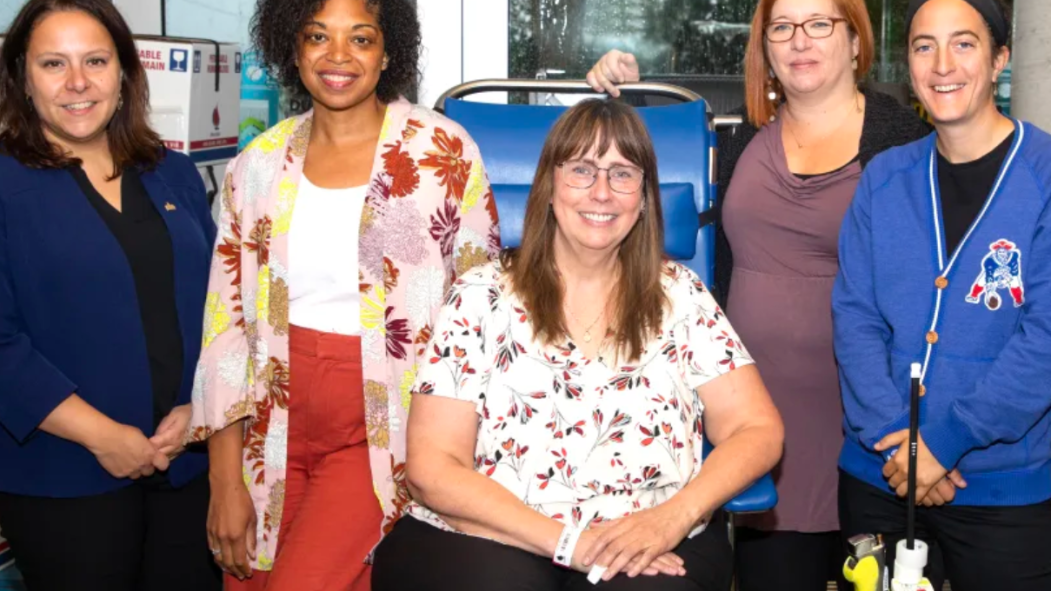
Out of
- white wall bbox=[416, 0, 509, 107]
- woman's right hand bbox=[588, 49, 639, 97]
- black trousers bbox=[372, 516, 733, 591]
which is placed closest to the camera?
black trousers bbox=[372, 516, 733, 591]

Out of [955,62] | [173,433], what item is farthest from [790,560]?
[173,433]

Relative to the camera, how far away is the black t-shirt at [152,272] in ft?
7.96

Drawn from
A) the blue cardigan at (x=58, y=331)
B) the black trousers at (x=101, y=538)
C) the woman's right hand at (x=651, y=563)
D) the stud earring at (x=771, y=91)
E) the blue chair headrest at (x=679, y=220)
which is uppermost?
the stud earring at (x=771, y=91)

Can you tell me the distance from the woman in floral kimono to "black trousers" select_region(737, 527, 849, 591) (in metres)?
0.93

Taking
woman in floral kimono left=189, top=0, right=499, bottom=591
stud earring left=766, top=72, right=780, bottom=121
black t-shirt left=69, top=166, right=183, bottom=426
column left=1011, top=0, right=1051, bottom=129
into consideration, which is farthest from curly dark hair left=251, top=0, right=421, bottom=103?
column left=1011, top=0, right=1051, bottom=129

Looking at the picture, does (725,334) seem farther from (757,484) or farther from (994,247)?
(994,247)

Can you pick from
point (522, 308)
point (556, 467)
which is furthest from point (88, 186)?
point (556, 467)

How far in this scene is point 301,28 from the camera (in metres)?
2.41

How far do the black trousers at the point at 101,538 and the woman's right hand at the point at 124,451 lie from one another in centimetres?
7

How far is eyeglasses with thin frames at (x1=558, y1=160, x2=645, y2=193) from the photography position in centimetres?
230

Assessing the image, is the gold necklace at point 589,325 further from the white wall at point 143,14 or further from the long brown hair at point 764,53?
the white wall at point 143,14

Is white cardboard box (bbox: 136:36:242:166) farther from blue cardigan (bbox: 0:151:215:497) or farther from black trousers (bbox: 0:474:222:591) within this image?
black trousers (bbox: 0:474:222:591)

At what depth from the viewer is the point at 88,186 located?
243 centimetres

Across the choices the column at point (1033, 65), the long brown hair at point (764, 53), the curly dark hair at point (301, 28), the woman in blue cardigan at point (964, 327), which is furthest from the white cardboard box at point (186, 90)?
the column at point (1033, 65)
